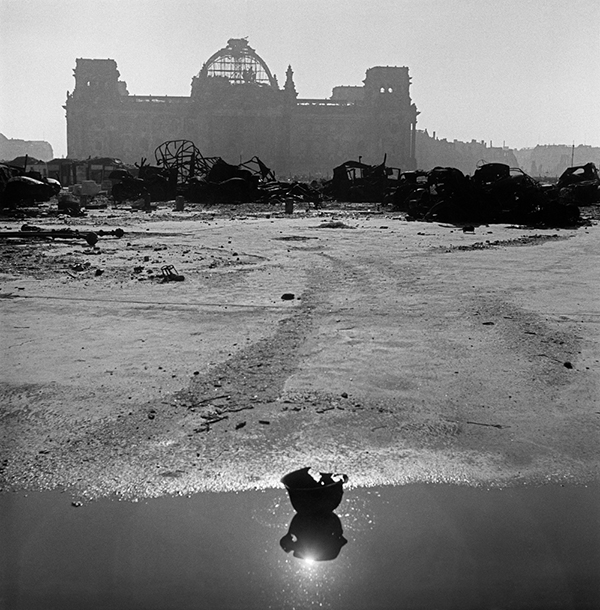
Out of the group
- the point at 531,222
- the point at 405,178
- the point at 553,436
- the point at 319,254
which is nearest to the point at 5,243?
the point at 319,254

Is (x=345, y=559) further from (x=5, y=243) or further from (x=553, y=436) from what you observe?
(x=5, y=243)

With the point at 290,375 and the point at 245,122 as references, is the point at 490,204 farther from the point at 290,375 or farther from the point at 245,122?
the point at 245,122

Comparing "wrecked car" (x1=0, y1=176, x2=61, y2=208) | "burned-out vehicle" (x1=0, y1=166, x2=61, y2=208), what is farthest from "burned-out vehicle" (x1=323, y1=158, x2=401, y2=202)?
"wrecked car" (x1=0, y1=176, x2=61, y2=208)

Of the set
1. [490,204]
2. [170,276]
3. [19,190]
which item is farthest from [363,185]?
[170,276]

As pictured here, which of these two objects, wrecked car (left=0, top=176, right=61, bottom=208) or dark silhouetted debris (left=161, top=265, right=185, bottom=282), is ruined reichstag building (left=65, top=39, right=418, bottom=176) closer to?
wrecked car (left=0, top=176, right=61, bottom=208)

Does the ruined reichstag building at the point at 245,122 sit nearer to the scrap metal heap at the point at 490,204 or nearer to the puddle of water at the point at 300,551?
the scrap metal heap at the point at 490,204

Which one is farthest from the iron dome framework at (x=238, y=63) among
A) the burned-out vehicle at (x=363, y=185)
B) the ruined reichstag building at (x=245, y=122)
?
the burned-out vehicle at (x=363, y=185)
